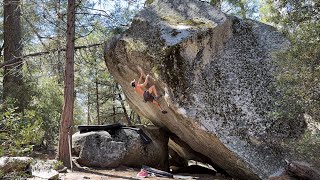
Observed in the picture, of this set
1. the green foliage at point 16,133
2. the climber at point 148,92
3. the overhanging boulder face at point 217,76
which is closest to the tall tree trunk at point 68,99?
the overhanging boulder face at point 217,76

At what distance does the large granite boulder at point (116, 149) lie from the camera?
32.3 ft

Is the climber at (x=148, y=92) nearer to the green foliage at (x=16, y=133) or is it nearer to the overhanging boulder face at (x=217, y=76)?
the overhanging boulder face at (x=217, y=76)

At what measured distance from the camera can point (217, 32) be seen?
28.7 feet

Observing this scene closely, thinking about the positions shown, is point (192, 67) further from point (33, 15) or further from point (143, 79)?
point (33, 15)

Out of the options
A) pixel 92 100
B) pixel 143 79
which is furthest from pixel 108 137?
pixel 92 100

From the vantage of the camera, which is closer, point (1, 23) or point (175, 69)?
point (175, 69)

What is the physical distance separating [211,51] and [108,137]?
4.16 m

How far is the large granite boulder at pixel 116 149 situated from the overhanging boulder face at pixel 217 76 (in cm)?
216

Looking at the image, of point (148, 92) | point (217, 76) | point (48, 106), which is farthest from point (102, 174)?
point (48, 106)

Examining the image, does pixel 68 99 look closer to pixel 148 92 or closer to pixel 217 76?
pixel 148 92

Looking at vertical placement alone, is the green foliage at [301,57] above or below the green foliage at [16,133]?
above

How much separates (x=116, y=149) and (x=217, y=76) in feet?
12.9

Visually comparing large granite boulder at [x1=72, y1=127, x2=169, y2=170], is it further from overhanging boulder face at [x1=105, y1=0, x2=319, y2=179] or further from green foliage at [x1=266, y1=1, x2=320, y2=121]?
green foliage at [x1=266, y1=1, x2=320, y2=121]

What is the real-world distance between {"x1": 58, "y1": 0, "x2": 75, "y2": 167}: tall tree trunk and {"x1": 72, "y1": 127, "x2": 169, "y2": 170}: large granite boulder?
2.62ft
